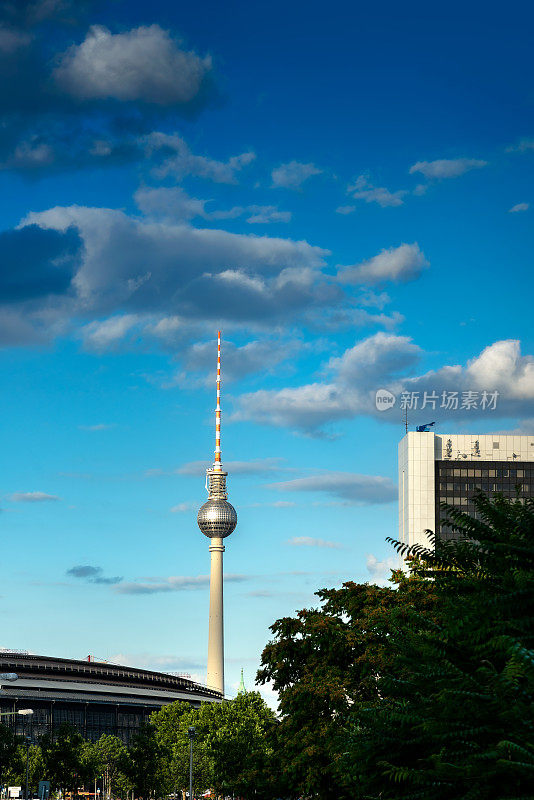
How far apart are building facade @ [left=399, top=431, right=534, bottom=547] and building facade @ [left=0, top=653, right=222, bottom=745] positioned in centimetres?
5167

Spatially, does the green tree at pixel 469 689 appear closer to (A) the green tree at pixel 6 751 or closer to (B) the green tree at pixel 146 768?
(A) the green tree at pixel 6 751

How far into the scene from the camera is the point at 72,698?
16488 cm

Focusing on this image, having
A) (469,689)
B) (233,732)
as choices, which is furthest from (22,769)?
(469,689)

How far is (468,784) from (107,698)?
164 metres

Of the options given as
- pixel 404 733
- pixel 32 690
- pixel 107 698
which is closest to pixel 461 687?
pixel 404 733

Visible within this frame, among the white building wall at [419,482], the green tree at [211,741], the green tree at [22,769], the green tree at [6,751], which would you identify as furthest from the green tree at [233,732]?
the white building wall at [419,482]

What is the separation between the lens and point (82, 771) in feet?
388

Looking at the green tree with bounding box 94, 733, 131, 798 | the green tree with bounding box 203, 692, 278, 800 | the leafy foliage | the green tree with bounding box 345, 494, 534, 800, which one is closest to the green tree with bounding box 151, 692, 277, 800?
the green tree with bounding box 203, 692, 278, 800

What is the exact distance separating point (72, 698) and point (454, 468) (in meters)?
69.4

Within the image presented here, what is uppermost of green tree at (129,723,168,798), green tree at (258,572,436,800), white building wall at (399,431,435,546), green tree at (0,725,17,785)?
white building wall at (399,431,435,546)

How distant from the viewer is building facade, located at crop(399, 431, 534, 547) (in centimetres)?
17950

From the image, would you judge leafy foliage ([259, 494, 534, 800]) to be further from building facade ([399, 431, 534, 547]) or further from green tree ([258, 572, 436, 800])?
building facade ([399, 431, 534, 547])

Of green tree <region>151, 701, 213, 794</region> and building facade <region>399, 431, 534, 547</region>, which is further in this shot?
building facade <region>399, 431, 534, 547</region>

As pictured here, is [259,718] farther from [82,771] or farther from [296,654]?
[296,654]
